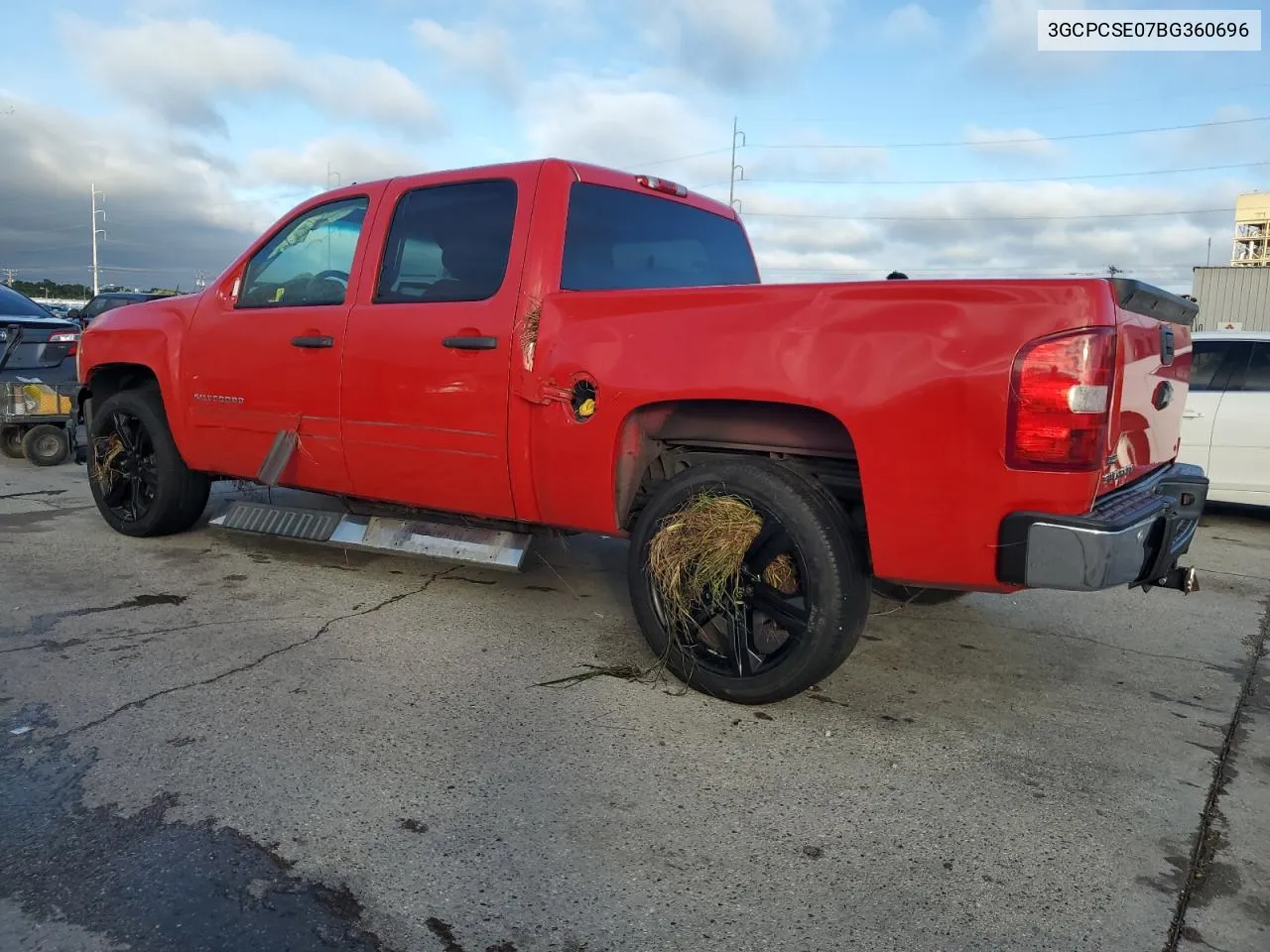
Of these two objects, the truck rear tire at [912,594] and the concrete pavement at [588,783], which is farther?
the truck rear tire at [912,594]

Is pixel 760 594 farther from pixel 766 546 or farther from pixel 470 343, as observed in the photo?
pixel 470 343

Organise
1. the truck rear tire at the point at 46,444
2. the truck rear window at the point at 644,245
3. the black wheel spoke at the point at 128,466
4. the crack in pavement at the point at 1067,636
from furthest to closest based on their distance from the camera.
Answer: the truck rear tire at the point at 46,444
the black wheel spoke at the point at 128,466
the crack in pavement at the point at 1067,636
the truck rear window at the point at 644,245

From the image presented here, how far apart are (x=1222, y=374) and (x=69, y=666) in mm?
7957

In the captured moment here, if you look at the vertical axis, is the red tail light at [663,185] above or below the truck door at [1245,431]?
above

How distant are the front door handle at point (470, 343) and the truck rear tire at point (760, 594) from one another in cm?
94

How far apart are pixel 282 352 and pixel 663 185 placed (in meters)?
2.09

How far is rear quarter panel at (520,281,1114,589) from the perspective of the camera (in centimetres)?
281

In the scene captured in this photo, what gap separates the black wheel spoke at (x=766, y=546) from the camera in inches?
132

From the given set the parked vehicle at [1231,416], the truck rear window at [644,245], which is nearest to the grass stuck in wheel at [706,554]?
the truck rear window at [644,245]

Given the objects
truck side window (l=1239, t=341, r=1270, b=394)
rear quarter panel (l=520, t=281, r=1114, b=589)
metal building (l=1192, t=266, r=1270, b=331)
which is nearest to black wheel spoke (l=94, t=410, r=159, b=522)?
rear quarter panel (l=520, t=281, r=1114, b=589)

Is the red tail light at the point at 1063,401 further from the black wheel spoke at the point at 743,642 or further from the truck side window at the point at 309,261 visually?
the truck side window at the point at 309,261

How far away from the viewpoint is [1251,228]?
2820 inches

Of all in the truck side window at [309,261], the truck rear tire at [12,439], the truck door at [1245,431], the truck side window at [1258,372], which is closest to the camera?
the truck side window at [309,261]

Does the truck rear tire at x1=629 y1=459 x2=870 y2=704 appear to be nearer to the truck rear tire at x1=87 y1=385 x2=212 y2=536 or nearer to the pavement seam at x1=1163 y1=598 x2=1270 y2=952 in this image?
the pavement seam at x1=1163 y1=598 x2=1270 y2=952
